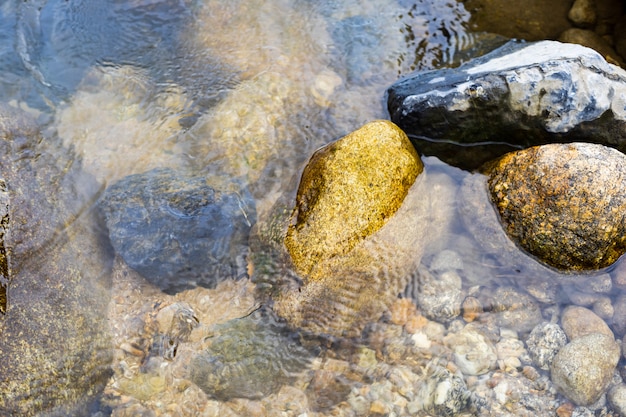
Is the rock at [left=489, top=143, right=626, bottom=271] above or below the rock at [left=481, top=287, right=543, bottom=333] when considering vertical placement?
above

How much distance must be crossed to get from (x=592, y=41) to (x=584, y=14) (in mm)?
436

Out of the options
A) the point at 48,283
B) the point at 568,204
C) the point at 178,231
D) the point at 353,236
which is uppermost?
the point at 568,204

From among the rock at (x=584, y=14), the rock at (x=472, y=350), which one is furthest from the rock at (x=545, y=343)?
the rock at (x=584, y=14)

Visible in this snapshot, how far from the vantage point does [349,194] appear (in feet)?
13.0

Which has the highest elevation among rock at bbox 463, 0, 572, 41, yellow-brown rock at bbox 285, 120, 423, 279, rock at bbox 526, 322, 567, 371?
rock at bbox 463, 0, 572, 41

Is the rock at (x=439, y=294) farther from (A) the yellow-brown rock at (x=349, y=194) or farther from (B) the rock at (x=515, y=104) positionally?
(B) the rock at (x=515, y=104)

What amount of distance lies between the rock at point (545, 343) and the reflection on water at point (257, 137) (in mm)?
93

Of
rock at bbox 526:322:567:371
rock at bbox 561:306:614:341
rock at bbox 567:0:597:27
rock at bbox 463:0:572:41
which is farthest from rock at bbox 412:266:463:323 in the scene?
rock at bbox 567:0:597:27

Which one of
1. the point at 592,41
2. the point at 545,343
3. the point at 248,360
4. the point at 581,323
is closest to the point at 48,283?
the point at 248,360

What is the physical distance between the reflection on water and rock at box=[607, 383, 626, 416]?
638 millimetres

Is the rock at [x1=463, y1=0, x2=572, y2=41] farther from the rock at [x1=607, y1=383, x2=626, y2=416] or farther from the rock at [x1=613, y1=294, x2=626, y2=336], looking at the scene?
the rock at [x1=607, y1=383, x2=626, y2=416]

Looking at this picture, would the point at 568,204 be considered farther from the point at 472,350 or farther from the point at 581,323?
the point at 472,350

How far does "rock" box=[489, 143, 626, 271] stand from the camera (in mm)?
3750

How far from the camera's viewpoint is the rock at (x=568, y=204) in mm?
3750
